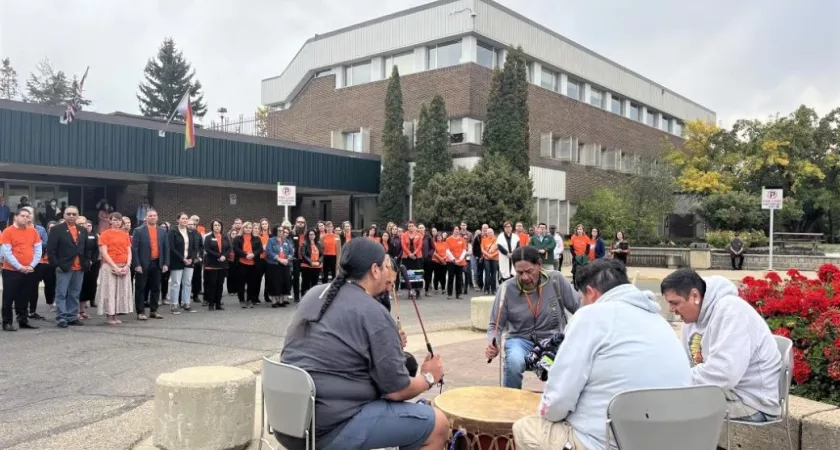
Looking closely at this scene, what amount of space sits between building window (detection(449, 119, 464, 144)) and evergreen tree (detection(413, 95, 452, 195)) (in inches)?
79.9

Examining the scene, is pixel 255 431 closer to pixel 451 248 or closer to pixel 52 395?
pixel 52 395

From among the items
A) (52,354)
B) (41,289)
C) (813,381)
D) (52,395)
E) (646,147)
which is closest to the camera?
(813,381)

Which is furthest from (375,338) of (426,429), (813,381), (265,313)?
(265,313)

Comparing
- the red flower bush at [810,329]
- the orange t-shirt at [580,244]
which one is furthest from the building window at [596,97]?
the red flower bush at [810,329]

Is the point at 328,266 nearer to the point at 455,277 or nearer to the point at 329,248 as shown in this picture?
the point at 329,248

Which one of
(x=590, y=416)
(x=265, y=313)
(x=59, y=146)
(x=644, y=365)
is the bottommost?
(x=265, y=313)

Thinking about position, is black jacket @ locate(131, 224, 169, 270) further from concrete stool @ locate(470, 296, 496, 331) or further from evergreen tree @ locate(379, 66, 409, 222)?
evergreen tree @ locate(379, 66, 409, 222)

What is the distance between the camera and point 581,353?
332 cm

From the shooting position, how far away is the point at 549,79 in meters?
36.9

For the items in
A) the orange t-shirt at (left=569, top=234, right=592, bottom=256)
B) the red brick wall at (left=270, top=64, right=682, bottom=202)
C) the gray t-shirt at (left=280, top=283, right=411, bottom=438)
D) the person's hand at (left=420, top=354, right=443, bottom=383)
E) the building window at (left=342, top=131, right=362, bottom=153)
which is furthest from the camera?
the building window at (left=342, top=131, right=362, bottom=153)

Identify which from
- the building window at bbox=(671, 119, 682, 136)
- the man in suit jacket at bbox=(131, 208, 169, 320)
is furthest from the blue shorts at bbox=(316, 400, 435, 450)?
the building window at bbox=(671, 119, 682, 136)

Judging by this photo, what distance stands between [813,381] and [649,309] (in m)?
2.81

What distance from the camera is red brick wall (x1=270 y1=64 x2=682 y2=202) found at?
104 ft

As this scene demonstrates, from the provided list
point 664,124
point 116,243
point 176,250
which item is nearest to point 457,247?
point 176,250
